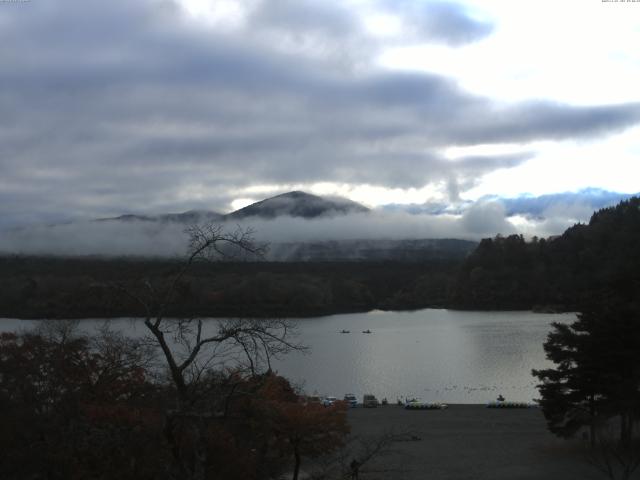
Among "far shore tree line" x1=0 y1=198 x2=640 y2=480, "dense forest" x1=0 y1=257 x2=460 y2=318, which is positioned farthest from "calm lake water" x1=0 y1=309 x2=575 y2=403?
"far shore tree line" x1=0 y1=198 x2=640 y2=480

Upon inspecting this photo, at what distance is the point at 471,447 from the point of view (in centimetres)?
1709

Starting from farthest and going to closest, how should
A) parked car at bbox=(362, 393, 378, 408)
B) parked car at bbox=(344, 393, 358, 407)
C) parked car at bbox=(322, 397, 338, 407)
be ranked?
parked car at bbox=(362, 393, 378, 408)
parked car at bbox=(344, 393, 358, 407)
parked car at bbox=(322, 397, 338, 407)

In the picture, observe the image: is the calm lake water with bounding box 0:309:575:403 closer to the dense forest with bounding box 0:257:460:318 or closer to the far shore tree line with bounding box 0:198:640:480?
the dense forest with bounding box 0:257:460:318

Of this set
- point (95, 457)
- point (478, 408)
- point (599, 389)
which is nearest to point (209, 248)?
point (95, 457)

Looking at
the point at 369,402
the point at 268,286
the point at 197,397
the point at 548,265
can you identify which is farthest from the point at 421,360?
the point at 548,265

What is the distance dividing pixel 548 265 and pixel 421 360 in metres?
53.8

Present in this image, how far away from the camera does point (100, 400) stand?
9867mm

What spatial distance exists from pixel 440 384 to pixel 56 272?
54673 millimetres

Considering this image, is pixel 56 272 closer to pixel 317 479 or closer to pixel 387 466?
pixel 387 466

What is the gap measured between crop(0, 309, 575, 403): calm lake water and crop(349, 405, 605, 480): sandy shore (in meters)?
3.80

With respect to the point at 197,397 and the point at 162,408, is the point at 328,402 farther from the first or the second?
the point at 197,397

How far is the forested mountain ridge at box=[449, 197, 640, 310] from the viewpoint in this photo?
78.3 metres

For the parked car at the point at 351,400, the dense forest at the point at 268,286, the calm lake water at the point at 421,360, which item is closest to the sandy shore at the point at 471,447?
the parked car at the point at 351,400

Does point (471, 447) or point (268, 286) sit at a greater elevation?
point (268, 286)
